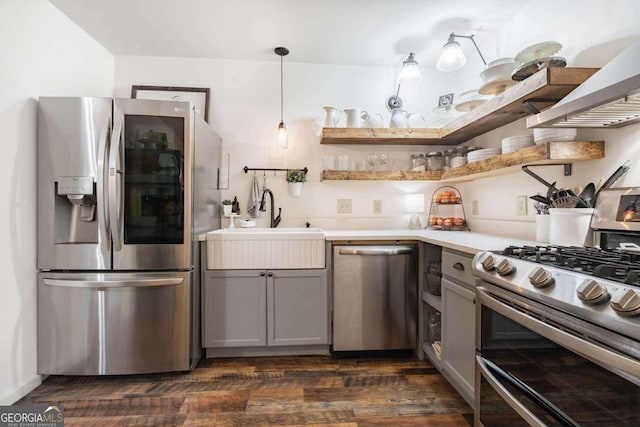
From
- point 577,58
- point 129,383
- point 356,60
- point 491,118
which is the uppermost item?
point 356,60

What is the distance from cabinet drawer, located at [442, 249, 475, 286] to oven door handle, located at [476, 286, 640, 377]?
299mm

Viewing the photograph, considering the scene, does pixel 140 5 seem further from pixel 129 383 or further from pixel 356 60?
pixel 129 383

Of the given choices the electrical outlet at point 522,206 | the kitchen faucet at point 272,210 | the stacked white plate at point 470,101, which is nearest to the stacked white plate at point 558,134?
the electrical outlet at point 522,206

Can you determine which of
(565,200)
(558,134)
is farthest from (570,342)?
(558,134)

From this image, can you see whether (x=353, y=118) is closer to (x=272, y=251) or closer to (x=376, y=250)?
Answer: (x=376, y=250)

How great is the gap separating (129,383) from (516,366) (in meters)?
2.10

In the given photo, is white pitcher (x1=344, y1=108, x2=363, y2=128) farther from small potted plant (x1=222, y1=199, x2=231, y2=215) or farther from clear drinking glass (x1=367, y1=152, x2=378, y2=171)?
small potted plant (x1=222, y1=199, x2=231, y2=215)

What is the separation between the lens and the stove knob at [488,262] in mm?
1329

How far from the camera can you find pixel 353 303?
2.26 meters

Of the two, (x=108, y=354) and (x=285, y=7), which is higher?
(x=285, y=7)

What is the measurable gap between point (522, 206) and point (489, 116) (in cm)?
61

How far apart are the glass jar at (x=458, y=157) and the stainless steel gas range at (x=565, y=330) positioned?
1069mm

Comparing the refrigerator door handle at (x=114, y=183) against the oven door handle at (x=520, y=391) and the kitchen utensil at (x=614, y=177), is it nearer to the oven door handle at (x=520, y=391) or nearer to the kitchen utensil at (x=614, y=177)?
the oven door handle at (x=520, y=391)

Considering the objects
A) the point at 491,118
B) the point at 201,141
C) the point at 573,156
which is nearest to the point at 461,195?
the point at 491,118
